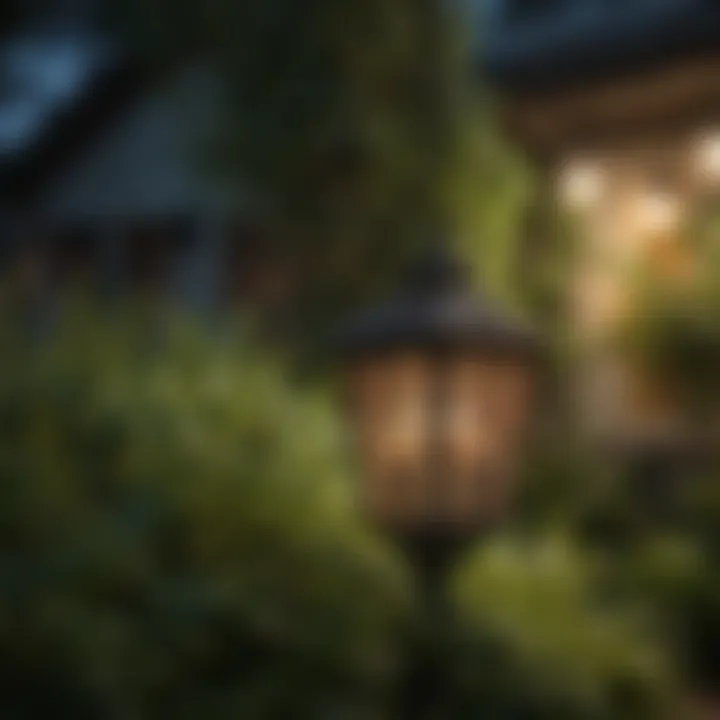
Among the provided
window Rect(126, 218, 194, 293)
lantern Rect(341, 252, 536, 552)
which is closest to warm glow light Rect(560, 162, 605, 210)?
window Rect(126, 218, 194, 293)

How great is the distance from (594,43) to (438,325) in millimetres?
4223

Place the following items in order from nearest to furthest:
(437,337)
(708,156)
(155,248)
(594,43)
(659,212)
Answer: (437,337) < (594,43) < (708,156) < (659,212) < (155,248)

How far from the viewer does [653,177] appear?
878cm

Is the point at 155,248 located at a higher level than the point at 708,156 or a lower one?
higher

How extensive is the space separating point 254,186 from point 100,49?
4.69 meters

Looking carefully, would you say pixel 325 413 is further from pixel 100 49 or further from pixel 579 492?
pixel 100 49

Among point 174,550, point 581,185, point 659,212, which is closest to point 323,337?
point 581,185

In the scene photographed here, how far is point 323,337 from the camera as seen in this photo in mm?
8242

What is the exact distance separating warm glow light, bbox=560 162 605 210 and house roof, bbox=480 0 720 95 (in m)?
0.61

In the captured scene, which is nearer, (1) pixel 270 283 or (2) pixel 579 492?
(2) pixel 579 492

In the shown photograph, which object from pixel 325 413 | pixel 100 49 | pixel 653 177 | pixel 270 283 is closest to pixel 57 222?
pixel 100 49

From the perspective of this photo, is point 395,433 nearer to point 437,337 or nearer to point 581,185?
point 437,337

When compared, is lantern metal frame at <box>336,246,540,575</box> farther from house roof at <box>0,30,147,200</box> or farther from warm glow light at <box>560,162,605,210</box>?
house roof at <box>0,30,147,200</box>

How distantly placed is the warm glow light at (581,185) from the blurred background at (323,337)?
0.02 meters
